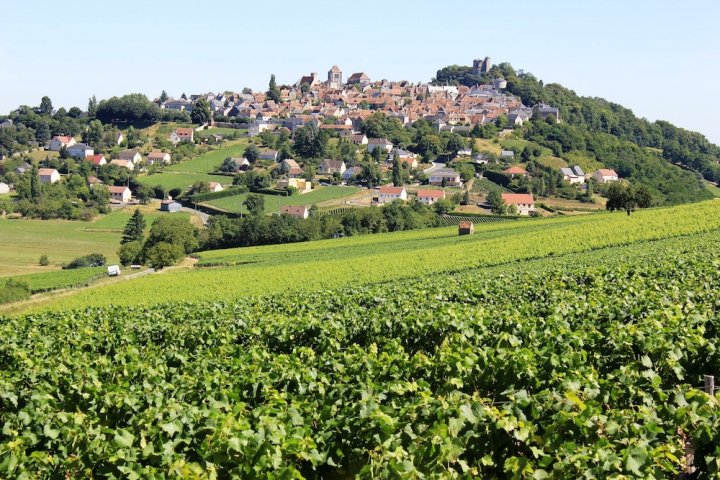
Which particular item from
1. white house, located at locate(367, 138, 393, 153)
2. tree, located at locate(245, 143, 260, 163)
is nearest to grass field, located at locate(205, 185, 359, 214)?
tree, located at locate(245, 143, 260, 163)

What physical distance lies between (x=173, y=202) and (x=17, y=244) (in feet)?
91.3

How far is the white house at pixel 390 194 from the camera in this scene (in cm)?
10712

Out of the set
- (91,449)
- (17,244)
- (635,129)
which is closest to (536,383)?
(91,449)

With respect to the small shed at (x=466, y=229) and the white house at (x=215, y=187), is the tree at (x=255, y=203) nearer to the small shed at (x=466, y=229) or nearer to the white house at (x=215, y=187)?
the white house at (x=215, y=187)

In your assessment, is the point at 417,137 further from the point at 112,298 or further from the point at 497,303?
the point at 497,303

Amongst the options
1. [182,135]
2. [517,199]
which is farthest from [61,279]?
[182,135]

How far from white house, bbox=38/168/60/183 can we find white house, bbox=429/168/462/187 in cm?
5942

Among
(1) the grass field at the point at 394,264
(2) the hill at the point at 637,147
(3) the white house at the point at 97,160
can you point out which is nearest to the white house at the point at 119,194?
(3) the white house at the point at 97,160

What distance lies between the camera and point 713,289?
52.4ft

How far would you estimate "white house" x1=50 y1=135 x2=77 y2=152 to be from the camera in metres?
150

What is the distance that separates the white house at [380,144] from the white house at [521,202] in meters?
44.4

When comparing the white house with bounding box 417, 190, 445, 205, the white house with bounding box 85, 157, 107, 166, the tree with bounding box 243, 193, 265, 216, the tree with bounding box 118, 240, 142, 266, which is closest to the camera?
the tree with bounding box 118, 240, 142, 266

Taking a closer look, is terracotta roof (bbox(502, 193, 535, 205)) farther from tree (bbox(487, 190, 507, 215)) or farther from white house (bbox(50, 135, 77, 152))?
white house (bbox(50, 135, 77, 152))

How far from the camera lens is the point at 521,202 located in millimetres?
102250
